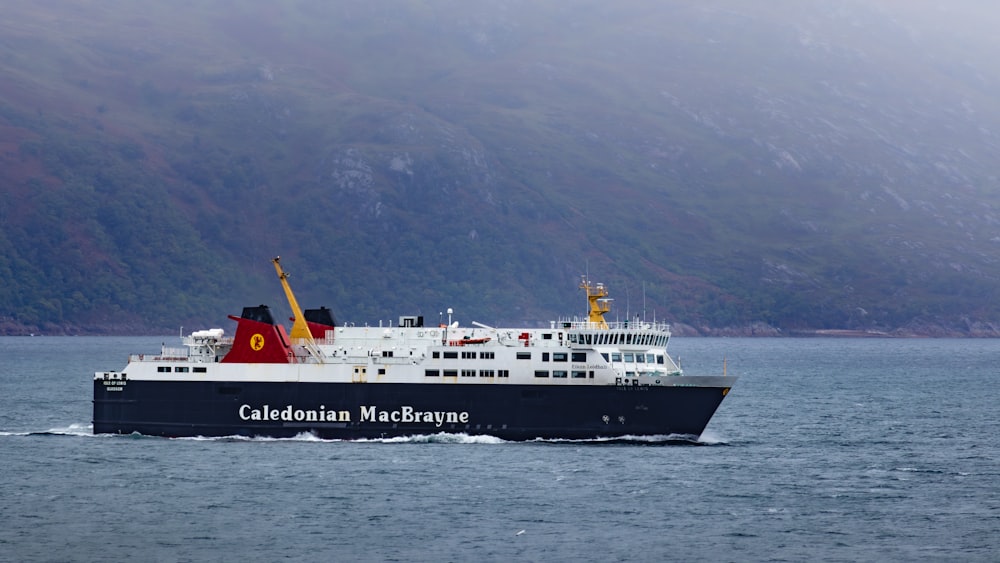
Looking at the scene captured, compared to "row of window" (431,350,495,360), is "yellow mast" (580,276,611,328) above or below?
above

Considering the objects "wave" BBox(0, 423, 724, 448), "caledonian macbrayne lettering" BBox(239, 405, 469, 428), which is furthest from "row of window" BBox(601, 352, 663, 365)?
"caledonian macbrayne lettering" BBox(239, 405, 469, 428)

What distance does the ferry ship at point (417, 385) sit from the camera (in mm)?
Answer: 73562

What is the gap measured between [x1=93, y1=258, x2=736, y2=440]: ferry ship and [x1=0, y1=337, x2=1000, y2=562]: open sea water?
3.06 ft

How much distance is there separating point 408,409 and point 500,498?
45.8 ft

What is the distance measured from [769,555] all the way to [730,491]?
11.7 m

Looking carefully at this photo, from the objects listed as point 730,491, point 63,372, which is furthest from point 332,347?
point 63,372

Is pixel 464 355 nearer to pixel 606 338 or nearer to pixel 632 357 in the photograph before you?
pixel 606 338

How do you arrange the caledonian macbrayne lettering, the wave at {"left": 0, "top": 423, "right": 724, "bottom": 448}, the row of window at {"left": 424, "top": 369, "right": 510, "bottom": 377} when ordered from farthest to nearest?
1. the caledonian macbrayne lettering
2. the wave at {"left": 0, "top": 423, "right": 724, "bottom": 448}
3. the row of window at {"left": 424, "top": 369, "right": 510, "bottom": 377}

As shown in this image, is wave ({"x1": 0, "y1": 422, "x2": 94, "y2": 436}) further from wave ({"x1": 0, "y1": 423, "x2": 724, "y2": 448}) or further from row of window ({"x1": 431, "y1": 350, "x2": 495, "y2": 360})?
row of window ({"x1": 431, "y1": 350, "x2": 495, "y2": 360})

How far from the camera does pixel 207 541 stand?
177 feet

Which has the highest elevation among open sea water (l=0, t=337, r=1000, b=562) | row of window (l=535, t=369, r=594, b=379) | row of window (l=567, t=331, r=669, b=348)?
row of window (l=567, t=331, r=669, b=348)

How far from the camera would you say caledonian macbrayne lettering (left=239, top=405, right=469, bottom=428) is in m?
74.4

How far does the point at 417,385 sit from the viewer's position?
2921 inches

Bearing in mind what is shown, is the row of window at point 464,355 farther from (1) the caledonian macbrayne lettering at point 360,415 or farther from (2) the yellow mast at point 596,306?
(2) the yellow mast at point 596,306
